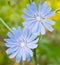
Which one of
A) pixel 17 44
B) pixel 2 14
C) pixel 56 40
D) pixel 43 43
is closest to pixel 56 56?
pixel 43 43

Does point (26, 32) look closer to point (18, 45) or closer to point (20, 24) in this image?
point (18, 45)

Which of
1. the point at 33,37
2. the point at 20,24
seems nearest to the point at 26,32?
the point at 33,37

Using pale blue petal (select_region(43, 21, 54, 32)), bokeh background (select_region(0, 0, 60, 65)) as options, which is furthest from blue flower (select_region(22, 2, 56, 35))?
bokeh background (select_region(0, 0, 60, 65))

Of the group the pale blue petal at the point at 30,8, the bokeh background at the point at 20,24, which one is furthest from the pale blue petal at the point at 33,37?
the bokeh background at the point at 20,24

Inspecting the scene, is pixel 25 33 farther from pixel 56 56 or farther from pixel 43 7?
→ pixel 56 56

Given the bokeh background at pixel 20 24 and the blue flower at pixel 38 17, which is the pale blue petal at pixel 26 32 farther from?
the bokeh background at pixel 20 24

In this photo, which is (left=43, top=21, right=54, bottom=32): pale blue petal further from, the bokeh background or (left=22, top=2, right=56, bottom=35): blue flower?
the bokeh background
